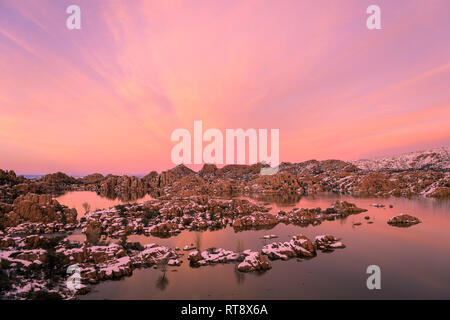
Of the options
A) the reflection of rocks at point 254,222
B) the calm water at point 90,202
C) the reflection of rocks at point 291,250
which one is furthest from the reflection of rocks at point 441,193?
the calm water at point 90,202

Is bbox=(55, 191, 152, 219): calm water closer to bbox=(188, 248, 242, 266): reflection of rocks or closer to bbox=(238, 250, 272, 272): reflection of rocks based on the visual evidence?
bbox=(188, 248, 242, 266): reflection of rocks

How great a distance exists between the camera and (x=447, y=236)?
177 ft

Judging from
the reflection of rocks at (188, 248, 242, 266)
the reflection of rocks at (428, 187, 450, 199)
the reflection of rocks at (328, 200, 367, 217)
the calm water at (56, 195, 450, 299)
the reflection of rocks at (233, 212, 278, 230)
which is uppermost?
the reflection of rocks at (428, 187, 450, 199)

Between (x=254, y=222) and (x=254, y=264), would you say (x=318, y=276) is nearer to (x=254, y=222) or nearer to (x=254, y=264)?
(x=254, y=264)

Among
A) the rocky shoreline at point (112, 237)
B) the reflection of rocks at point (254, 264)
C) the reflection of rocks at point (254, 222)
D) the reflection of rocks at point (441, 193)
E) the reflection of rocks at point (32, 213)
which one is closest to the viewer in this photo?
the rocky shoreline at point (112, 237)

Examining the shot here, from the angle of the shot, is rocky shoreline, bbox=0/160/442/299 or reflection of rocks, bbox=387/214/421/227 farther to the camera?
reflection of rocks, bbox=387/214/421/227

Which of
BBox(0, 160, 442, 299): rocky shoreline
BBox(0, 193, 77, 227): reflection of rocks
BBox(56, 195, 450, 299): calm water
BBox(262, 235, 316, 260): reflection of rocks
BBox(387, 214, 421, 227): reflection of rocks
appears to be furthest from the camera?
BBox(387, 214, 421, 227): reflection of rocks

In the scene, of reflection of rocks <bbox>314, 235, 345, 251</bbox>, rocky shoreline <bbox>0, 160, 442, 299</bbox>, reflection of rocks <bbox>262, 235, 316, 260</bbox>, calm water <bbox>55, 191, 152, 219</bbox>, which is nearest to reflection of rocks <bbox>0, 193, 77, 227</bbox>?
rocky shoreline <bbox>0, 160, 442, 299</bbox>

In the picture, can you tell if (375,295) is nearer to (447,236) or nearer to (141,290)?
(141,290)

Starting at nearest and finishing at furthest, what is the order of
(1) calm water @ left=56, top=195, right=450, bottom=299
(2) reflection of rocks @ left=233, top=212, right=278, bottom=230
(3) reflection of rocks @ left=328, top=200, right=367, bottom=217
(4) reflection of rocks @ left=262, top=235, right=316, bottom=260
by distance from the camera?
1. (1) calm water @ left=56, top=195, right=450, bottom=299
2. (4) reflection of rocks @ left=262, top=235, right=316, bottom=260
3. (2) reflection of rocks @ left=233, top=212, right=278, bottom=230
4. (3) reflection of rocks @ left=328, top=200, right=367, bottom=217

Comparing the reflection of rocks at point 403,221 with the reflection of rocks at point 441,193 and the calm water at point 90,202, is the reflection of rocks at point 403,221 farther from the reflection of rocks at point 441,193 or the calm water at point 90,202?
the calm water at point 90,202

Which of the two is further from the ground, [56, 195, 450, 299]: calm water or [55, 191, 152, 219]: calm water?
[55, 191, 152, 219]: calm water

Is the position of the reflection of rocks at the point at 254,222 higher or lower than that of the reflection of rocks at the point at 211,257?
higher

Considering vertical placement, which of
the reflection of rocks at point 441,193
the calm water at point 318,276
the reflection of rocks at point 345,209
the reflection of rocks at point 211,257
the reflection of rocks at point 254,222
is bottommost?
the calm water at point 318,276
